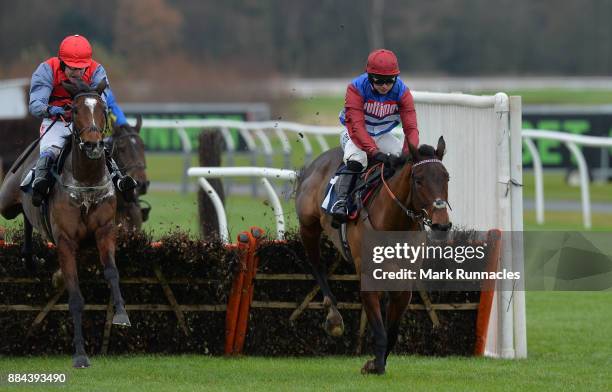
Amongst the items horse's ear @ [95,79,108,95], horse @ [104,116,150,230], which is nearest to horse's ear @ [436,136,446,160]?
horse's ear @ [95,79,108,95]

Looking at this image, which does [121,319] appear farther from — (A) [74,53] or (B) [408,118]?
(B) [408,118]

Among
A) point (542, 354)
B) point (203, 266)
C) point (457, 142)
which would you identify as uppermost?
point (457, 142)

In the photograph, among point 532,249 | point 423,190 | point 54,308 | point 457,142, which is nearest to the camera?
point 423,190

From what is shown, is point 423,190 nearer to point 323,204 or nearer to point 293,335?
point 323,204

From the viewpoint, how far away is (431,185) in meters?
7.17

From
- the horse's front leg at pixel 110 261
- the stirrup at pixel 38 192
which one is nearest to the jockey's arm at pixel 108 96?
the stirrup at pixel 38 192

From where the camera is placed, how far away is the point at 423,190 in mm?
7223

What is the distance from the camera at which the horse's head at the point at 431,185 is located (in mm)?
7051

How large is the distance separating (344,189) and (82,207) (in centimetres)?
174

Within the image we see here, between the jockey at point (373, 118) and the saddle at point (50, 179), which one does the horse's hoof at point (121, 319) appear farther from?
the jockey at point (373, 118)

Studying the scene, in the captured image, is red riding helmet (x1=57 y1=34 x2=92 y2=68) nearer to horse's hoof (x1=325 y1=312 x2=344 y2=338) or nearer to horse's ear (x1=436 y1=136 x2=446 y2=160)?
horse's hoof (x1=325 y1=312 x2=344 y2=338)

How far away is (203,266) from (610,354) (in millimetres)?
2918

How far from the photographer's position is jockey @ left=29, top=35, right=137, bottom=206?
823 cm

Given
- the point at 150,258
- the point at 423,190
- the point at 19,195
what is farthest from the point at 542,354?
the point at 19,195
